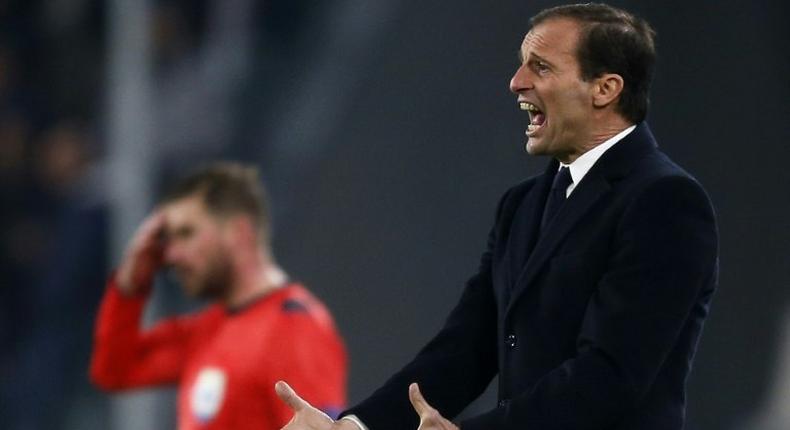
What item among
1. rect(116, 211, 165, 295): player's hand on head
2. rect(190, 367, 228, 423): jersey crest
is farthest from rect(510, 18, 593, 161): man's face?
rect(116, 211, 165, 295): player's hand on head

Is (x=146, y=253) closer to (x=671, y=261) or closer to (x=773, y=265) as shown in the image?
(x=773, y=265)

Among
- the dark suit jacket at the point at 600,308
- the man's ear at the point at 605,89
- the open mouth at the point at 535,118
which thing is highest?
the man's ear at the point at 605,89

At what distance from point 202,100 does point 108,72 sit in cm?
32

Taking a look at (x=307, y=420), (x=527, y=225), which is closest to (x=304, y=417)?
(x=307, y=420)

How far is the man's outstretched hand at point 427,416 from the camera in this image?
1999 millimetres

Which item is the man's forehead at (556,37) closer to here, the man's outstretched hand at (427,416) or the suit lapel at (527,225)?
the suit lapel at (527,225)

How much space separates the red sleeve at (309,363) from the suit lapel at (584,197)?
1581 mm

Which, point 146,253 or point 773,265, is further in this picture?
point 773,265

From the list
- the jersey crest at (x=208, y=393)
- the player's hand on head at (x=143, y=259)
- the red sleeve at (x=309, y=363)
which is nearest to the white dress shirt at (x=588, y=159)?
the red sleeve at (x=309, y=363)

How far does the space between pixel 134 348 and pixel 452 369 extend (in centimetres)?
223

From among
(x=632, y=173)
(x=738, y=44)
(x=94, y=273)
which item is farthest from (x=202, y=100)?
(x=632, y=173)

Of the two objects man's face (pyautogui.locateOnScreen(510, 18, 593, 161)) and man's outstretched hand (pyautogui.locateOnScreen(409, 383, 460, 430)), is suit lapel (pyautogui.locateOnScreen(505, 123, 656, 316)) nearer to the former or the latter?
man's face (pyautogui.locateOnScreen(510, 18, 593, 161))

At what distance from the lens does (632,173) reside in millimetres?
2088

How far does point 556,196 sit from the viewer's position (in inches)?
85.6
